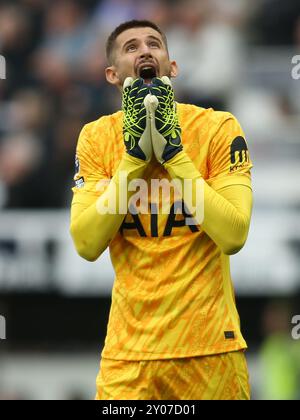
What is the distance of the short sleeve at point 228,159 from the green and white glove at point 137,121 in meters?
0.30

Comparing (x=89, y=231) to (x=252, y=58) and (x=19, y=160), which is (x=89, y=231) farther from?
(x=252, y=58)

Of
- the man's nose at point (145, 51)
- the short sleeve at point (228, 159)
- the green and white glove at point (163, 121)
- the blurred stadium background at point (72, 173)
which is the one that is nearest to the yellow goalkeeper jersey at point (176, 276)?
the short sleeve at point (228, 159)

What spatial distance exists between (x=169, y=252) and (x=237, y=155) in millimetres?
502

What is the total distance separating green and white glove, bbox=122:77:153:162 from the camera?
12.6ft

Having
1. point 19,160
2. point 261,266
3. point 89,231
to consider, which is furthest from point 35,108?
point 89,231

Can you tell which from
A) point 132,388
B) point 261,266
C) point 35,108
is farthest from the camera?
point 35,108

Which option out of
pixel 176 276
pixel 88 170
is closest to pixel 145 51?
pixel 88 170

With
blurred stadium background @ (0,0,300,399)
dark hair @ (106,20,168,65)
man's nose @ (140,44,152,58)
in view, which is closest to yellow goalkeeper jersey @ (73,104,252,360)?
man's nose @ (140,44,152,58)

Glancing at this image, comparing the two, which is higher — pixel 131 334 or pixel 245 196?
pixel 245 196

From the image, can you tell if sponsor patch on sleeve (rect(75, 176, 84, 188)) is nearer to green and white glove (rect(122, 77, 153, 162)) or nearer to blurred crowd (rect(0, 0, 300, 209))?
green and white glove (rect(122, 77, 153, 162))

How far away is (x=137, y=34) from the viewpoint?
14.0 feet

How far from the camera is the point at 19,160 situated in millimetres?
9977

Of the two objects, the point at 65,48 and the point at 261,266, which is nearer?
the point at 261,266

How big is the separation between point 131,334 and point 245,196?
727 mm
